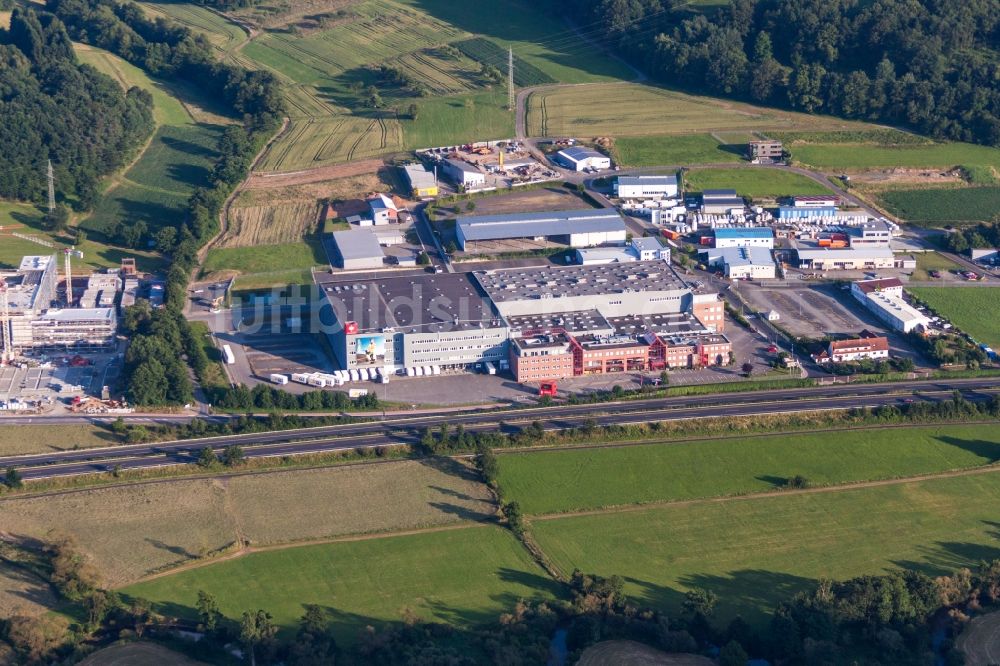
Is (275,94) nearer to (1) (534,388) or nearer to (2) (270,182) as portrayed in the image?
(2) (270,182)

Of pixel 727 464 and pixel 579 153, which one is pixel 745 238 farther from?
pixel 727 464

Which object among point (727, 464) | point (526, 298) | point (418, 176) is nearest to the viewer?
point (727, 464)

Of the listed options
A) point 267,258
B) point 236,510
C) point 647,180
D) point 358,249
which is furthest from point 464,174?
point 236,510

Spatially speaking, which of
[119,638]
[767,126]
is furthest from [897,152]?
[119,638]

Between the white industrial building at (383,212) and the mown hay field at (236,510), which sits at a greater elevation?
the white industrial building at (383,212)

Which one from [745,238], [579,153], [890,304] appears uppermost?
[579,153]

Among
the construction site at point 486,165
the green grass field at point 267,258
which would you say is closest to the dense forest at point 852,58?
the construction site at point 486,165

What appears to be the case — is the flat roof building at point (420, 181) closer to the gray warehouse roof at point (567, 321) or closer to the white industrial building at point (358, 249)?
the white industrial building at point (358, 249)
